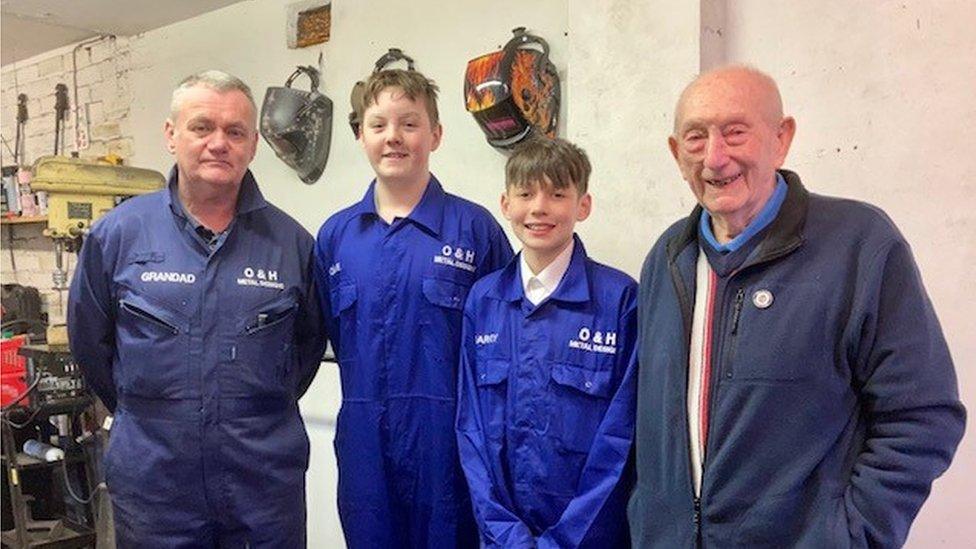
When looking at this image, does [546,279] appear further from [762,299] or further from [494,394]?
[762,299]

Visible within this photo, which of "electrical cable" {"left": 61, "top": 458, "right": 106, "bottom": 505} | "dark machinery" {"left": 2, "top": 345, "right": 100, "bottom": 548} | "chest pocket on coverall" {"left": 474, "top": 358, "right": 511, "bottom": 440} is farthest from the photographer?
"electrical cable" {"left": 61, "top": 458, "right": 106, "bottom": 505}

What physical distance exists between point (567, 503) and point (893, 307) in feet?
2.31

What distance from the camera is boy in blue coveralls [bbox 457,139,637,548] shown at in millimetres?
1512

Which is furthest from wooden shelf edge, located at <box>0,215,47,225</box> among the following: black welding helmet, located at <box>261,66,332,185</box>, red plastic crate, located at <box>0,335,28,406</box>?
black welding helmet, located at <box>261,66,332,185</box>

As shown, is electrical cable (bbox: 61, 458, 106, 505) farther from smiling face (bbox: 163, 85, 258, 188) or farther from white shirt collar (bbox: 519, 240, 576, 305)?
white shirt collar (bbox: 519, 240, 576, 305)

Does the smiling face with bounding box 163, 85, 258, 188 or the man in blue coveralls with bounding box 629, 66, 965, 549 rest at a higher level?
the smiling face with bounding box 163, 85, 258, 188

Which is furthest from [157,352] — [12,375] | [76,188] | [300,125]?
[76,188]

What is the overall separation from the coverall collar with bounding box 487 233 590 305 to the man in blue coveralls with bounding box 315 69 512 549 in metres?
0.16

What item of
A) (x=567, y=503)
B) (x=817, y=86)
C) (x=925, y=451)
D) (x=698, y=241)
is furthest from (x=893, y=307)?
(x=817, y=86)

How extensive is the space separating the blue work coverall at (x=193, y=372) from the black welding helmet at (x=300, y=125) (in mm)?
1430

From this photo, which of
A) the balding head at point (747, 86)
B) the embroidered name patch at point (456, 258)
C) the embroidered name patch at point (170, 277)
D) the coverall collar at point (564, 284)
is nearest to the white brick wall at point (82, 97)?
the embroidered name patch at point (170, 277)

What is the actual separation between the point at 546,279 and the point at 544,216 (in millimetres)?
132

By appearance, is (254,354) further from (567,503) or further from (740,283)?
(740,283)

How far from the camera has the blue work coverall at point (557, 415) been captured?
4.93ft
